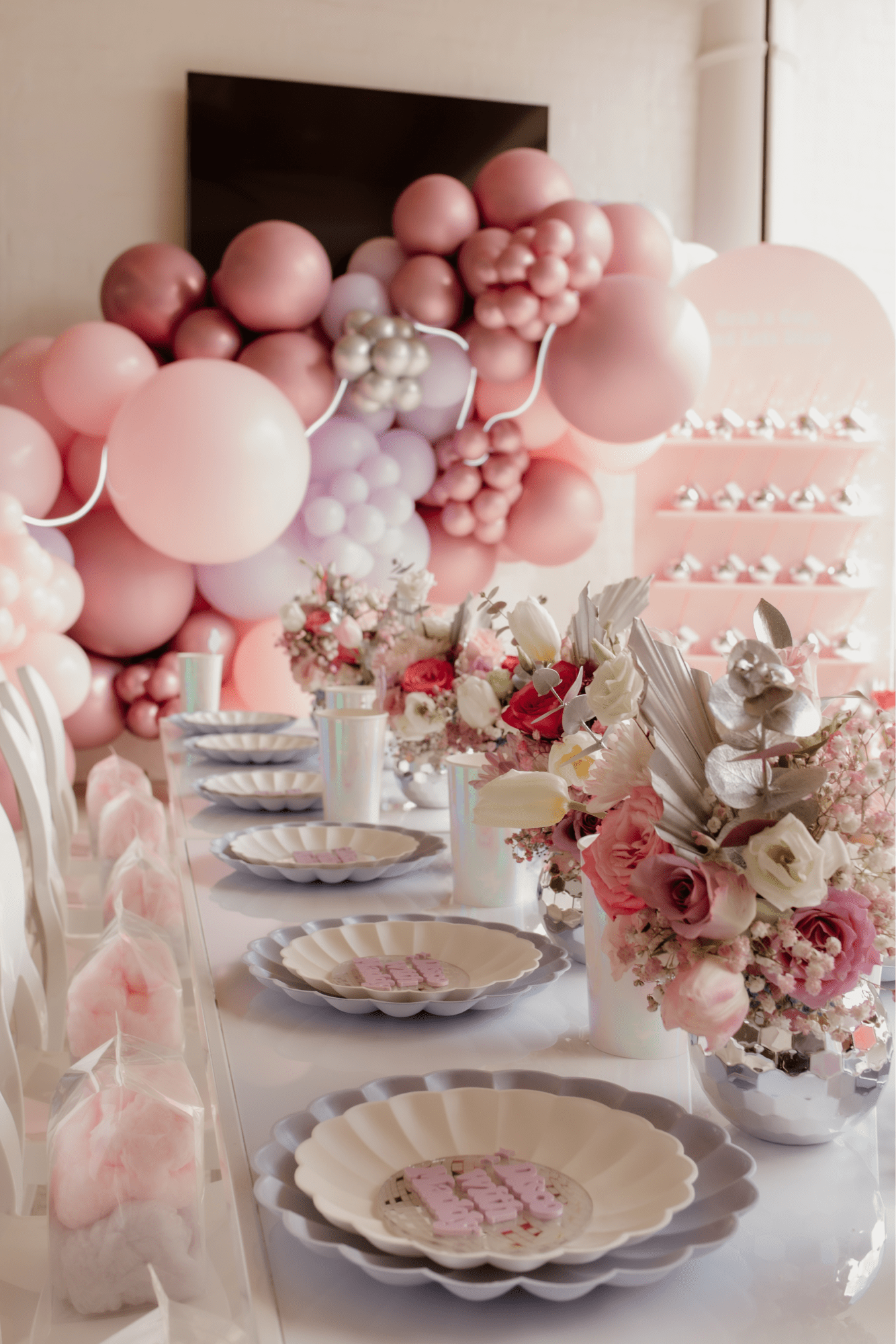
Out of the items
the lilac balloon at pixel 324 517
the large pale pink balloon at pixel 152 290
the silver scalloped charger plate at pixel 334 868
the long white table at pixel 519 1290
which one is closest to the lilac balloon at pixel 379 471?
the lilac balloon at pixel 324 517

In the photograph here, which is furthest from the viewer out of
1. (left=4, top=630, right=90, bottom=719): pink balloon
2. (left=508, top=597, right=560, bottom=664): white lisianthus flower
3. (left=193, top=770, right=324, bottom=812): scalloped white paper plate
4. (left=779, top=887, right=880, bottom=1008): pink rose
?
(left=4, top=630, right=90, bottom=719): pink balloon

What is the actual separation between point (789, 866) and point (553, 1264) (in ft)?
0.78

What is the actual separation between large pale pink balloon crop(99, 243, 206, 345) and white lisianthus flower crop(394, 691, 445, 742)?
2.95 m

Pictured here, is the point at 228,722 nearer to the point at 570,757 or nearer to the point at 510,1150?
the point at 570,757

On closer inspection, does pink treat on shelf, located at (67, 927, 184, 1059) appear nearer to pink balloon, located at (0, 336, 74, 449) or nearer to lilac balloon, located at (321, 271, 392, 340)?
pink balloon, located at (0, 336, 74, 449)

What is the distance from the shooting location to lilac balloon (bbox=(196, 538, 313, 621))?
416 centimetres

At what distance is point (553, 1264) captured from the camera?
597 millimetres

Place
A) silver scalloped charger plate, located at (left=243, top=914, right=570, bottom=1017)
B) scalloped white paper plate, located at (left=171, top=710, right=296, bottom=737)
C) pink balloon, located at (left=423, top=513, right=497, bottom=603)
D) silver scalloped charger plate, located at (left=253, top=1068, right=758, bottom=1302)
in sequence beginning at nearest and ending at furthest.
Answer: silver scalloped charger plate, located at (left=253, top=1068, right=758, bottom=1302)
silver scalloped charger plate, located at (left=243, top=914, right=570, bottom=1017)
scalloped white paper plate, located at (left=171, top=710, right=296, bottom=737)
pink balloon, located at (left=423, top=513, right=497, bottom=603)

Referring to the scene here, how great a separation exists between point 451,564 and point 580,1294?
13.2 feet

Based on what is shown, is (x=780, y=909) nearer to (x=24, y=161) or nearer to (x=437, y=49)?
(x=24, y=161)

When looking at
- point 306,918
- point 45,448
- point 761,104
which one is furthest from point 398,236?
point 306,918

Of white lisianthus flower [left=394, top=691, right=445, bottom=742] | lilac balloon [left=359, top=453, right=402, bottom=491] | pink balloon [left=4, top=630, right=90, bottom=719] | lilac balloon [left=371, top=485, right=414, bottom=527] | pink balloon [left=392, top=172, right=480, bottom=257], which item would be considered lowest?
pink balloon [left=4, top=630, right=90, bottom=719]

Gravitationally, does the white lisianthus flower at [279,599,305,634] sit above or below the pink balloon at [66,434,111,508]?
below

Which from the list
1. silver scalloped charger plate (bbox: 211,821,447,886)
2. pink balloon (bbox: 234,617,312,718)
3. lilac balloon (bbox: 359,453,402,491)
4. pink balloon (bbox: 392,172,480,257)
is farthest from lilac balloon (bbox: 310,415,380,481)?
silver scalloped charger plate (bbox: 211,821,447,886)
